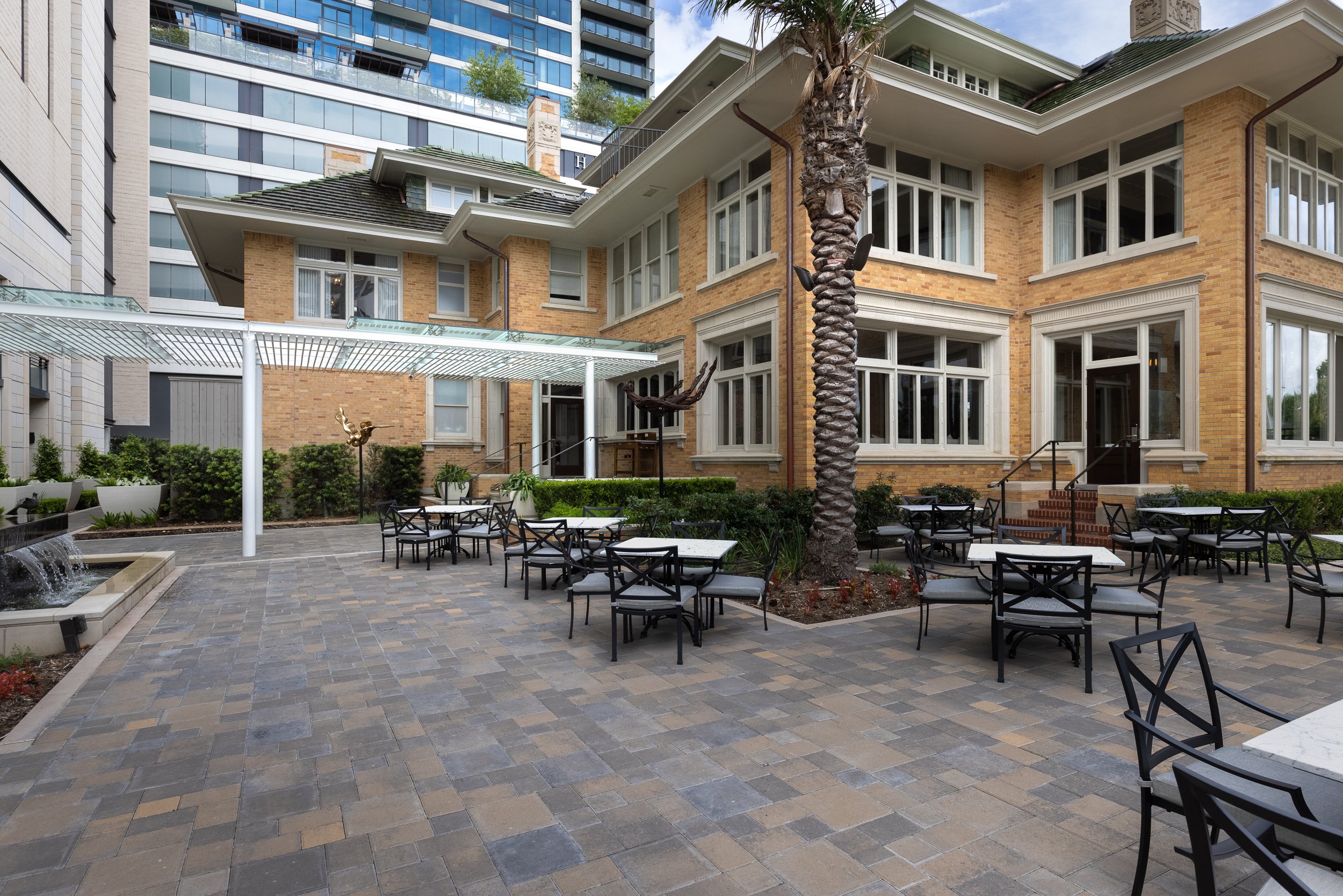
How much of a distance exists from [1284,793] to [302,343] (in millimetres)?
14397

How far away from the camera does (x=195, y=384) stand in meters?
26.5

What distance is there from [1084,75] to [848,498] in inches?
526

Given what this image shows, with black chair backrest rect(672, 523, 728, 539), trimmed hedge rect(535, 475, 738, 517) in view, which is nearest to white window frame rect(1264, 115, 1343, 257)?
trimmed hedge rect(535, 475, 738, 517)

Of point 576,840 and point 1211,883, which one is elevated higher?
point 1211,883

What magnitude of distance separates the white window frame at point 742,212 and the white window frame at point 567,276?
600 centimetres

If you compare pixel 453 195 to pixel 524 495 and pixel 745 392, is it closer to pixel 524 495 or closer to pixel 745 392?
pixel 524 495

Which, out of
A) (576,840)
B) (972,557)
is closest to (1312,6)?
(972,557)

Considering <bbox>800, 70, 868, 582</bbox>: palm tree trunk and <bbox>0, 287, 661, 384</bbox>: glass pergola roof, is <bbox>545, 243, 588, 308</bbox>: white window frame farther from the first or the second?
<bbox>800, 70, 868, 582</bbox>: palm tree trunk

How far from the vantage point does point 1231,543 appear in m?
8.63

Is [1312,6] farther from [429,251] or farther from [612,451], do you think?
[429,251]

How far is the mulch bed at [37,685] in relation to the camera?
433cm

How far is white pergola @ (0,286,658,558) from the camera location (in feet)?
35.7

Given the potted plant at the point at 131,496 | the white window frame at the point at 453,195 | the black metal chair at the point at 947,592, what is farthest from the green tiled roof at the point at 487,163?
the black metal chair at the point at 947,592

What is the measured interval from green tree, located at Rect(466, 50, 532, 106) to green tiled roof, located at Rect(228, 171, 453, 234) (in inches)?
1004
